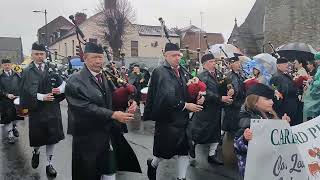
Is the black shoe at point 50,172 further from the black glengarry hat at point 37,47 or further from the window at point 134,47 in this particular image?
the window at point 134,47

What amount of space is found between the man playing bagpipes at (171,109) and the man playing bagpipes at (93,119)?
1.07 metres

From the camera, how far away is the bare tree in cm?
5006

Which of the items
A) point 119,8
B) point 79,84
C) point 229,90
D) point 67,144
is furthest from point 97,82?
point 119,8

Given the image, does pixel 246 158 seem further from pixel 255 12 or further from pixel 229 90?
pixel 255 12

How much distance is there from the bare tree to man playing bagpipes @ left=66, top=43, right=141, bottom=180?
4321 centimetres

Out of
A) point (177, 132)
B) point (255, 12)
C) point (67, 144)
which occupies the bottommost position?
point (67, 144)

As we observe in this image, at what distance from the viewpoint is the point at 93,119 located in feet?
17.0

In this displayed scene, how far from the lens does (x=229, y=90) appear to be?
8172mm

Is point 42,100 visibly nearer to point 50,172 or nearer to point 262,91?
point 50,172

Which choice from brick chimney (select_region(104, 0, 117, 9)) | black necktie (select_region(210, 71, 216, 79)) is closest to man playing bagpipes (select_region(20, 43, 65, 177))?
black necktie (select_region(210, 71, 216, 79))

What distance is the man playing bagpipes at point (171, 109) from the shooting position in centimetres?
632

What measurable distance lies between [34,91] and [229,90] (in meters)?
3.43

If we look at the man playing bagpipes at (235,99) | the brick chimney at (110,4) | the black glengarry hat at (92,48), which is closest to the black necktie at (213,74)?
the man playing bagpipes at (235,99)

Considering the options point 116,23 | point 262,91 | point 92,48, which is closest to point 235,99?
point 262,91
